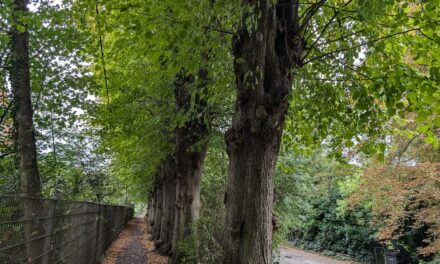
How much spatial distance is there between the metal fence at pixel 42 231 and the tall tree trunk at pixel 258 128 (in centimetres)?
245

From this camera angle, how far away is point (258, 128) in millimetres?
4848

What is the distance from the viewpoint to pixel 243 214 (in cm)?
477

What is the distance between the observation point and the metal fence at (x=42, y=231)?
3543mm

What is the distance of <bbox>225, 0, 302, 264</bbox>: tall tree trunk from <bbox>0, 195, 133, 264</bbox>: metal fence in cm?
245

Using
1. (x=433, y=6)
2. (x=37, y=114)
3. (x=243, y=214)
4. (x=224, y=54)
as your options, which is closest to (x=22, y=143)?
(x=37, y=114)

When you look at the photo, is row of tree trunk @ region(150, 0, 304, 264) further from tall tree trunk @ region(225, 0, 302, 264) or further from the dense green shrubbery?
the dense green shrubbery

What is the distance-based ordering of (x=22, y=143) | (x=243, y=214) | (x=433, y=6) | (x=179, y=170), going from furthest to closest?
(x=179, y=170), (x=22, y=143), (x=433, y=6), (x=243, y=214)

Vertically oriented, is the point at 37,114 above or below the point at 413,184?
above

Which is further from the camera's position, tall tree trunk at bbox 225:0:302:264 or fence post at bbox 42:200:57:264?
fence post at bbox 42:200:57:264

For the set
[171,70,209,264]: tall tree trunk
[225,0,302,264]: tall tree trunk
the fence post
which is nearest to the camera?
[225,0,302,264]: tall tree trunk

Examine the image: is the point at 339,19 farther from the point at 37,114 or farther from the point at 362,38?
the point at 37,114

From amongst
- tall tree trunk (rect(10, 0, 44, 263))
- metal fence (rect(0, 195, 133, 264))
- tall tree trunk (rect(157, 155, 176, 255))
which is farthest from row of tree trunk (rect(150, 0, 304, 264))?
tall tree trunk (rect(157, 155, 176, 255))

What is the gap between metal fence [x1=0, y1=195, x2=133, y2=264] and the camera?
3.54m

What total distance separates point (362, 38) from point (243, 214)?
4.33 metres
